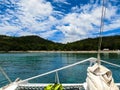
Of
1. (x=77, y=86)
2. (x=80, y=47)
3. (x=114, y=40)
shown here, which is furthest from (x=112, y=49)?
(x=77, y=86)

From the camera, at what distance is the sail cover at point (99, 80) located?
4.88 m

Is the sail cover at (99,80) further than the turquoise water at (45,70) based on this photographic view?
No

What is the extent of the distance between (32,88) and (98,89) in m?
2.73

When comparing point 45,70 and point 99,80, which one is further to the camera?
point 45,70

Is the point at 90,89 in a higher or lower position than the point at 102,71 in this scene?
lower

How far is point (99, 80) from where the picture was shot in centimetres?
500

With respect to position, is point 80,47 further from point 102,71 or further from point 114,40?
point 102,71

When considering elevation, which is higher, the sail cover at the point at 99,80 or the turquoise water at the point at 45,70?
the sail cover at the point at 99,80

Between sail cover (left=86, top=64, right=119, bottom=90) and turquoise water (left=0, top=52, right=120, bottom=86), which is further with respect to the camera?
turquoise water (left=0, top=52, right=120, bottom=86)

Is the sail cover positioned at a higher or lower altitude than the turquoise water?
higher

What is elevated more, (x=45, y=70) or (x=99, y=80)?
(x=99, y=80)

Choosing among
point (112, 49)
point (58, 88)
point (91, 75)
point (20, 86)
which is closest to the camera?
point (91, 75)

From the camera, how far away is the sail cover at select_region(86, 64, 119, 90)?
488 centimetres

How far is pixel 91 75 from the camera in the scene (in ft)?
17.1
